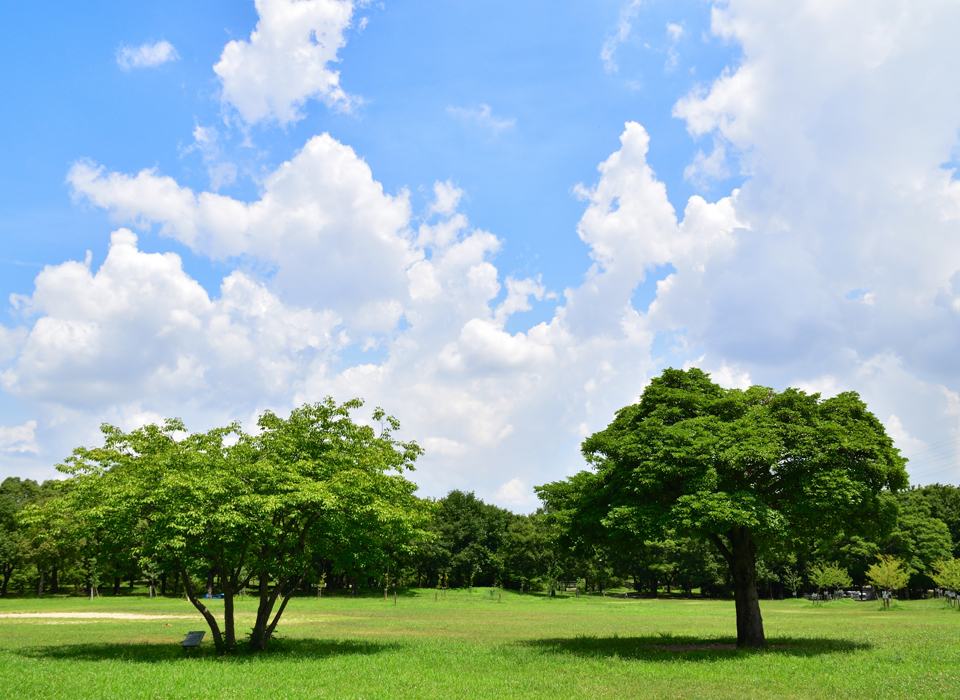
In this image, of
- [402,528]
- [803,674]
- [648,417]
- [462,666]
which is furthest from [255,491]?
[803,674]

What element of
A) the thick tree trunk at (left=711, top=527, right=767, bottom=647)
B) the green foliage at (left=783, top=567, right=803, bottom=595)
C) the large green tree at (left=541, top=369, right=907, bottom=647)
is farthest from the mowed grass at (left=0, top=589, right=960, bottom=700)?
the green foliage at (left=783, top=567, right=803, bottom=595)

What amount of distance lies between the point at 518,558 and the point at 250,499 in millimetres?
78884

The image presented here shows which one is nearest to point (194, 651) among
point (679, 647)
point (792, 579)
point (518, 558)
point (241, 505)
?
point (241, 505)

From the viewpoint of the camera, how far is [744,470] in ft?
85.1

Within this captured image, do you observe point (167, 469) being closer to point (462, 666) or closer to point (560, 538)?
point (462, 666)

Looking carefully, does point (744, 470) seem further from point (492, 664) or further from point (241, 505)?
point (241, 505)

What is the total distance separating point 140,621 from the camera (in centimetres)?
4309

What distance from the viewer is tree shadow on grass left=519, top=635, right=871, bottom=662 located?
24188 mm

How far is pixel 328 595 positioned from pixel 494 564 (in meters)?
25.7

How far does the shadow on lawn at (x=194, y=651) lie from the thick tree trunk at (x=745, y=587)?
15434 millimetres

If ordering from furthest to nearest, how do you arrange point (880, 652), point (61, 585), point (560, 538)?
point (61, 585), point (560, 538), point (880, 652)

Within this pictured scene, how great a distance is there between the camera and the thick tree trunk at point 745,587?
86.6ft

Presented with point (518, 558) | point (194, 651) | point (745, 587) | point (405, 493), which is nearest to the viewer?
point (194, 651)

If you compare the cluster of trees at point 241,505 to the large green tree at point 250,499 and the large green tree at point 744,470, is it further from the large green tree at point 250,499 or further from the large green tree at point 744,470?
the large green tree at point 744,470
